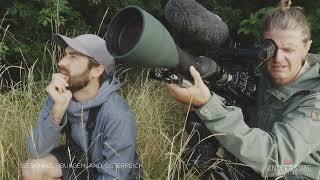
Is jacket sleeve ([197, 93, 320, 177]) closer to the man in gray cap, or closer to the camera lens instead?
the camera lens

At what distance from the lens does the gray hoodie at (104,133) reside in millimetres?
2572

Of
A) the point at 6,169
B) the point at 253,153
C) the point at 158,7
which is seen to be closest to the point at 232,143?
the point at 253,153

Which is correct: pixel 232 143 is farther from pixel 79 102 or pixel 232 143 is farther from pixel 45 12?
pixel 45 12

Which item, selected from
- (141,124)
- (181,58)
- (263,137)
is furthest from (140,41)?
(141,124)

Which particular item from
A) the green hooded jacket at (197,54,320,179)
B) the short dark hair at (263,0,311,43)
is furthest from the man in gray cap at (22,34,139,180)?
the short dark hair at (263,0,311,43)

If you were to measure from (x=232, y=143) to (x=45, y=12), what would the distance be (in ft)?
8.43

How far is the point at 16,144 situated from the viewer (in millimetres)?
3297

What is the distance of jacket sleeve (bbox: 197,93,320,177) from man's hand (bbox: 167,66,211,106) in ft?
0.17

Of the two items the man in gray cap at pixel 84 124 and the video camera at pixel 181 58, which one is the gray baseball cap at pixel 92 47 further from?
the video camera at pixel 181 58

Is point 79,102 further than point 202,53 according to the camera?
Yes

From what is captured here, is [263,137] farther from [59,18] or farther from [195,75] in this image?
[59,18]

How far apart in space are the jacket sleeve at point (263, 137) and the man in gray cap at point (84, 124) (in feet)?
1.98

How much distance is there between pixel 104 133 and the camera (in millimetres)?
2631

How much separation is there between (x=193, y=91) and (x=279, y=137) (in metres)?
0.43
